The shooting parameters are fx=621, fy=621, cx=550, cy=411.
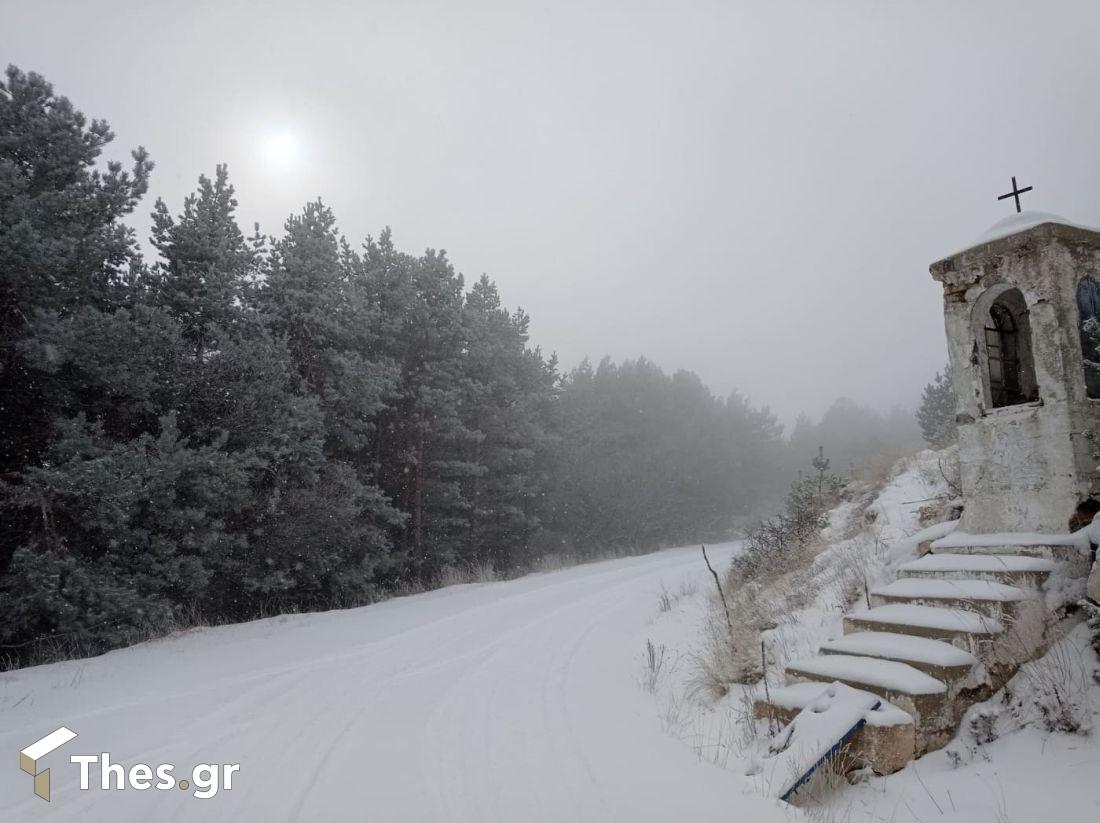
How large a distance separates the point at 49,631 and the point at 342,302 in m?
9.59

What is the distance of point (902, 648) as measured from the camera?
4.32 metres

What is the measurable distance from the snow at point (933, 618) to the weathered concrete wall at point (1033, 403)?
135cm

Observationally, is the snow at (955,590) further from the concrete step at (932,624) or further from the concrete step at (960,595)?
the concrete step at (932,624)

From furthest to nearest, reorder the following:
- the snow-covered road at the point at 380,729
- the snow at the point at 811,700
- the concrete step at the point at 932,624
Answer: the concrete step at the point at 932,624
the snow at the point at 811,700
the snow-covered road at the point at 380,729

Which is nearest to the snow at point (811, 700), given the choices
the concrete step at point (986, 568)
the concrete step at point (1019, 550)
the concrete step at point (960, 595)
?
the concrete step at point (960, 595)

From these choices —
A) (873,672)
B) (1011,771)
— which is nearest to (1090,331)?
(873,672)

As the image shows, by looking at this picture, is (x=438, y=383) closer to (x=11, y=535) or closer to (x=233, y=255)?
(x=233, y=255)

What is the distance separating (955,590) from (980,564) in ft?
1.46

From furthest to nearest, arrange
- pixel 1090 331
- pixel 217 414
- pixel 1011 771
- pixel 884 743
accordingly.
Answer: pixel 217 414
pixel 1090 331
pixel 884 743
pixel 1011 771

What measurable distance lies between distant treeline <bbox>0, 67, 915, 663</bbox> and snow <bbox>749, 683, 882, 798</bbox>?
963 cm

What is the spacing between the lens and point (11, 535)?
10.0 metres

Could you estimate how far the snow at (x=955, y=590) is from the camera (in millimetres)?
4480

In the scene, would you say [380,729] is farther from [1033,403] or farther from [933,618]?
[1033,403]

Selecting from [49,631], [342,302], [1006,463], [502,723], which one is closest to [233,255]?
[342,302]
